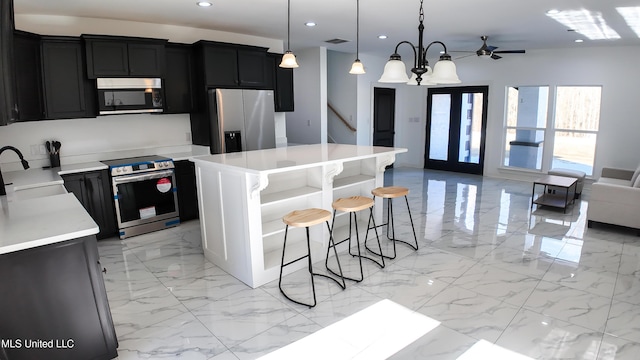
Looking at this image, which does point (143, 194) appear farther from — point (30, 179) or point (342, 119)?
point (342, 119)

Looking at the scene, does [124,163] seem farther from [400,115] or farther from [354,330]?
[400,115]

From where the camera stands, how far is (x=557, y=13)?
13.9 feet

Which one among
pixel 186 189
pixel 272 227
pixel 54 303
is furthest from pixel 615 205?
pixel 54 303

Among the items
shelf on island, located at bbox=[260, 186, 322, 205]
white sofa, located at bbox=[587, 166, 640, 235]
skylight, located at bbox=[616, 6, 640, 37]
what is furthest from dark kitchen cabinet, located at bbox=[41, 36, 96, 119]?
white sofa, located at bbox=[587, 166, 640, 235]

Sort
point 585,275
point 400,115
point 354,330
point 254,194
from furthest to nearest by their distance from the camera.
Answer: point 400,115, point 585,275, point 254,194, point 354,330

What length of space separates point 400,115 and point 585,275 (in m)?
6.13

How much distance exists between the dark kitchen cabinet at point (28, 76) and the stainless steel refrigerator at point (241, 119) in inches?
72.6

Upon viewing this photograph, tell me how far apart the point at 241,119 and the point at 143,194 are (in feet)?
5.23

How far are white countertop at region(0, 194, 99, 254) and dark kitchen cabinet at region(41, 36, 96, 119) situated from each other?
1.89 metres

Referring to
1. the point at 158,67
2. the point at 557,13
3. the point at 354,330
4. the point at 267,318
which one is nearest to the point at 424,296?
the point at 354,330

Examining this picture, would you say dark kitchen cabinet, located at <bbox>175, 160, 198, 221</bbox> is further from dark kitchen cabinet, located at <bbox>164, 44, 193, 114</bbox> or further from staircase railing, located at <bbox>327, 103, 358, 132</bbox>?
staircase railing, located at <bbox>327, 103, 358, 132</bbox>

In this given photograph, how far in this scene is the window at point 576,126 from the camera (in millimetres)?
6801

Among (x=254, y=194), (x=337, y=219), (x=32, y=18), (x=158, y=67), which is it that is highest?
(x=32, y=18)

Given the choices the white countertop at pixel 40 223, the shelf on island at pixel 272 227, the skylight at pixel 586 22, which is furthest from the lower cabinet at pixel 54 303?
the skylight at pixel 586 22
